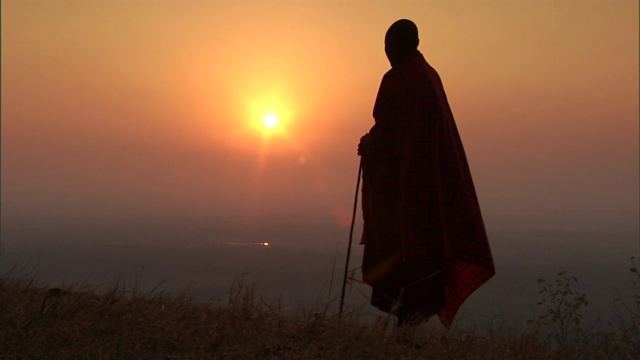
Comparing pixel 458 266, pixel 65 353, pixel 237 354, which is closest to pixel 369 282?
pixel 458 266

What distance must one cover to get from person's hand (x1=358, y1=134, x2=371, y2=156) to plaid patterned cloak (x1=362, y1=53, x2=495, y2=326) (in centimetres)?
3

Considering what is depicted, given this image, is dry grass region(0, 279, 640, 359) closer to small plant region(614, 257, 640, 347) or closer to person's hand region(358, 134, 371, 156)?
small plant region(614, 257, 640, 347)

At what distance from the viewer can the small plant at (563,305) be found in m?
5.19

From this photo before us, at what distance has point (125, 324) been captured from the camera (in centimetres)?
412

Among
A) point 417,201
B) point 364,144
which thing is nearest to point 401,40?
point 364,144

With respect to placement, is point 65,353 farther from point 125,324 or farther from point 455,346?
point 455,346

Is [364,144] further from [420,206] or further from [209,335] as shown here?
[209,335]

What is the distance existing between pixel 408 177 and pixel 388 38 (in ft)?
4.21

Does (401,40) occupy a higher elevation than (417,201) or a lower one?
higher

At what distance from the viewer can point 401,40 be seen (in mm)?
5305

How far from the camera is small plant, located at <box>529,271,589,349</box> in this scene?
519 cm

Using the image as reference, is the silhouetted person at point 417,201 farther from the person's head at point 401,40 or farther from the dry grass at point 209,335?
the dry grass at point 209,335

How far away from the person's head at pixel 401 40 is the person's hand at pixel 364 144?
2.33 ft

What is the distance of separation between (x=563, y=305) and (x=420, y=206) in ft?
5.78
